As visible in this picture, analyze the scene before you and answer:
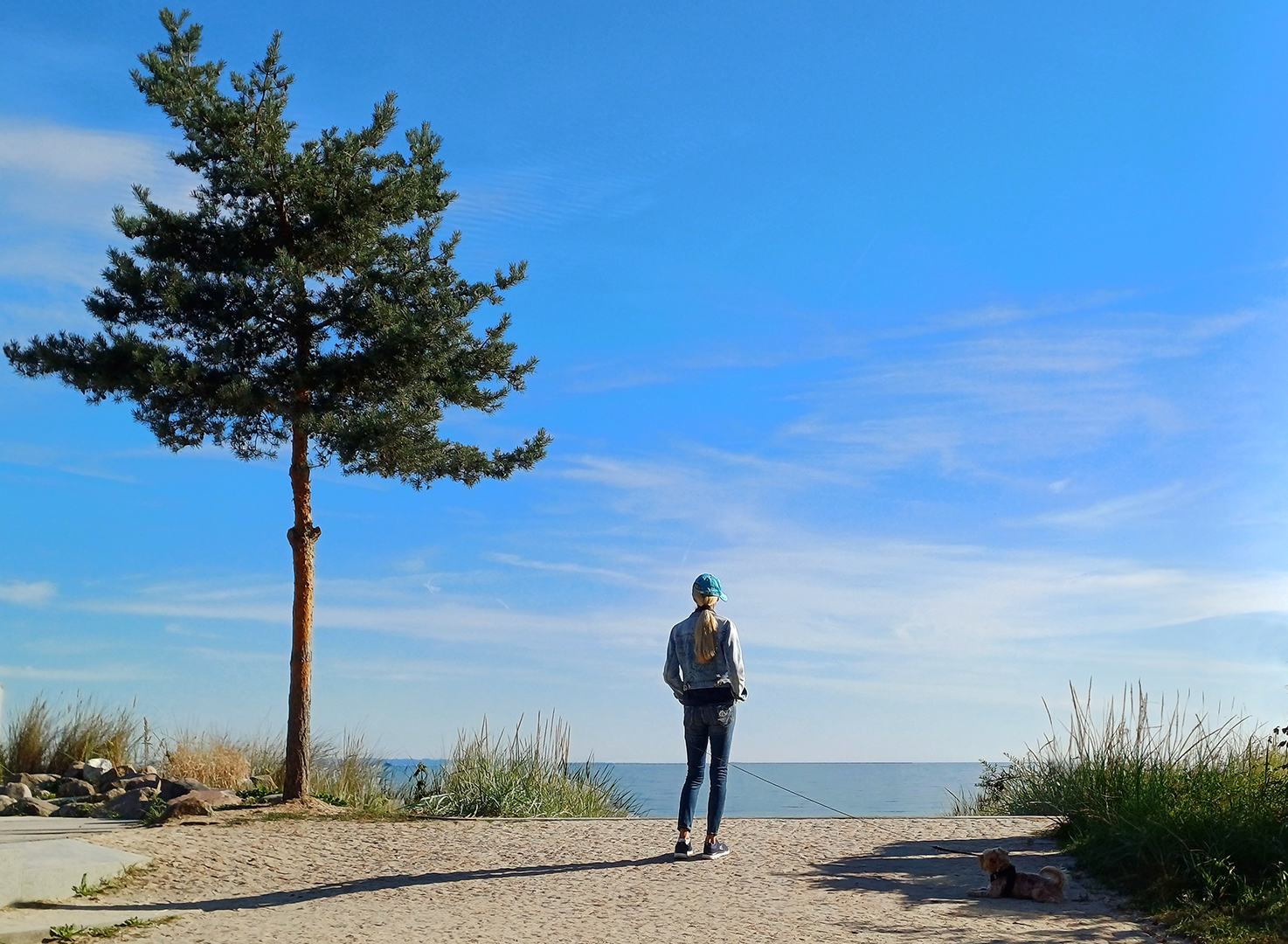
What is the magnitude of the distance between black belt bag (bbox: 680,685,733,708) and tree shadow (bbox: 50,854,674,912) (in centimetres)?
131

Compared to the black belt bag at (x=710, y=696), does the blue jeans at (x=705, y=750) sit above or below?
below

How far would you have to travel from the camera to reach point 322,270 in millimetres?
12898

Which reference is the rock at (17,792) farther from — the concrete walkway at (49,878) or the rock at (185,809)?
the concrete walkway at (49,878)

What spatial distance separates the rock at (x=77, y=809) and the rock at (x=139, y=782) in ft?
1.75

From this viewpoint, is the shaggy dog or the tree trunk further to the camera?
the tree trunk

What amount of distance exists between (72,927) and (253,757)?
8.64m

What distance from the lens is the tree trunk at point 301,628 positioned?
12.0 meters

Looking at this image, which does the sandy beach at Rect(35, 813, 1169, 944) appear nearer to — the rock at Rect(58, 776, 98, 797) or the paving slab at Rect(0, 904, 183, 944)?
the paving slab at Rect(0, 904, 183, 944)

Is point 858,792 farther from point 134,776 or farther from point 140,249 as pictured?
point 140,249

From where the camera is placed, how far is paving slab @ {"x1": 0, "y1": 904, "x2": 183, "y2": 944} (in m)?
6.94

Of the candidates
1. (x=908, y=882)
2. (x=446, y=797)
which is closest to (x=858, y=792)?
(x=446, y=797)

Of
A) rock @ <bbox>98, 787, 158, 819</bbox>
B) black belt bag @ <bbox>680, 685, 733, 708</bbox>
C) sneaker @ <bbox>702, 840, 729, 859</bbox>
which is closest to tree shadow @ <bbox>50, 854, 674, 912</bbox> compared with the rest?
sneaker @ <bbox>702, 840, 729, 859</bbox>

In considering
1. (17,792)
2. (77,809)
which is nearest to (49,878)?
(77,809)

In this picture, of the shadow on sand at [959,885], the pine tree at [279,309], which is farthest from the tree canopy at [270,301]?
the shadow on sand at [959,885]
